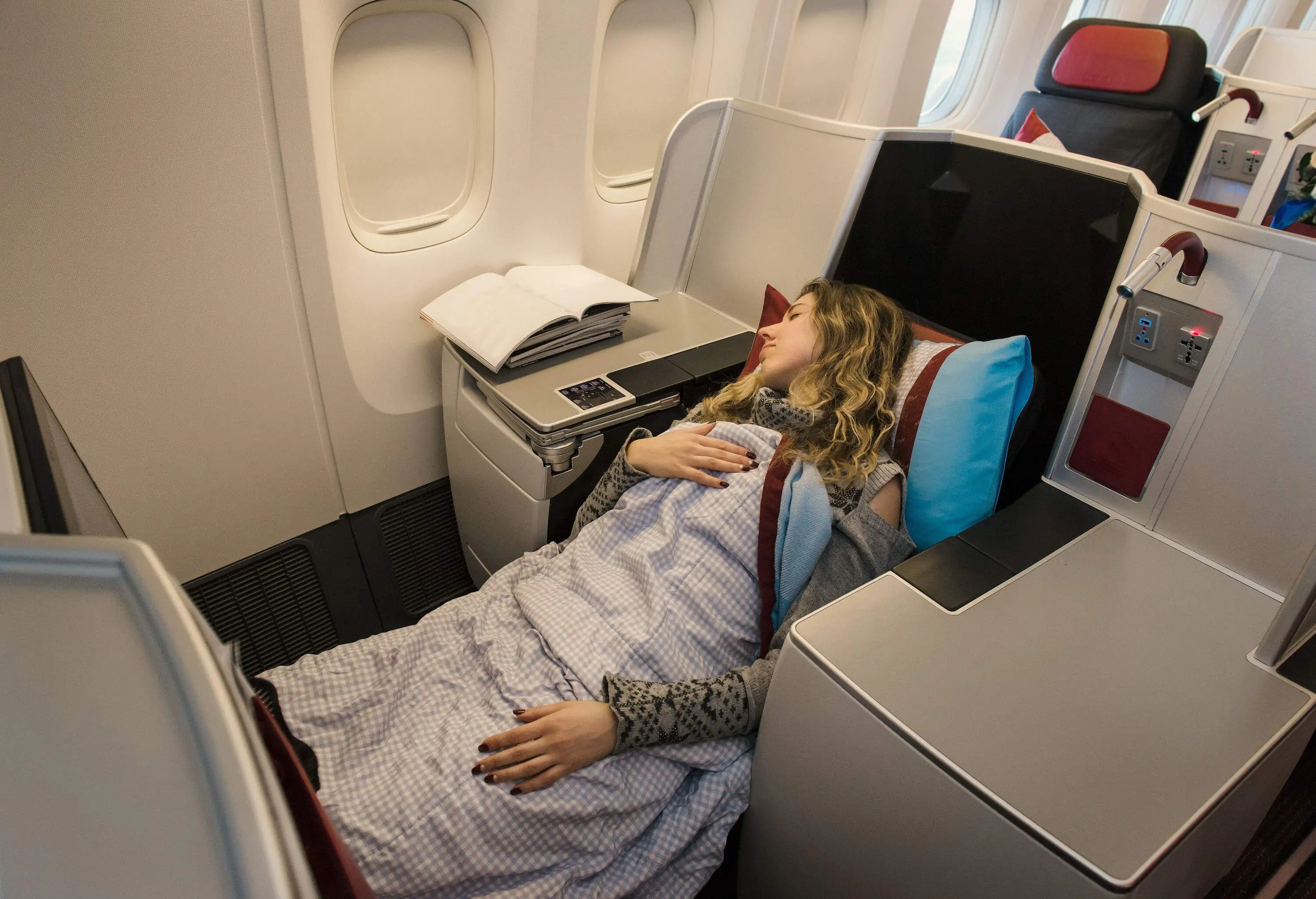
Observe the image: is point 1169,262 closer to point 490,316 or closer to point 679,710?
point 679,710

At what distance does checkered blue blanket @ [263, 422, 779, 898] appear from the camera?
1.06 meters

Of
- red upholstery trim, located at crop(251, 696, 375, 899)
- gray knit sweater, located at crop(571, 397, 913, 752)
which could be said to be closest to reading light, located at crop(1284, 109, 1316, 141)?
gray knit sweater, located at crop(571, 397, 913, 752)

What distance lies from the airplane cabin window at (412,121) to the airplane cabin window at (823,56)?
4.12 feet

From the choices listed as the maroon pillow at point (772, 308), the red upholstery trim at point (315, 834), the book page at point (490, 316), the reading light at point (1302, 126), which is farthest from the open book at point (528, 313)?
the reading light at point (1302, 126)

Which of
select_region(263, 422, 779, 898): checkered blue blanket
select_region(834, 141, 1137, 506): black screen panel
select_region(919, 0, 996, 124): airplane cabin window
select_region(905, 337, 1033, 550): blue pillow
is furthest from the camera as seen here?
select_region(919, 0, 996, 124): airplane cabin window

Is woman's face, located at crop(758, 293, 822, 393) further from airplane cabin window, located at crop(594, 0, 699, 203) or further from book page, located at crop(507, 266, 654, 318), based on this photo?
airplane cabin window, located at crop(594, 0, 699, 203)

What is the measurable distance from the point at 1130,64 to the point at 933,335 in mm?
2137

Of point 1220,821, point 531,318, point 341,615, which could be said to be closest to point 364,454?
point 341,615

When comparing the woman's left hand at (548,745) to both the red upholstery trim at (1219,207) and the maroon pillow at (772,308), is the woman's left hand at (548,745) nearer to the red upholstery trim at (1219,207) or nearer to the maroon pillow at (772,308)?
the maroon pillow at (772,308)

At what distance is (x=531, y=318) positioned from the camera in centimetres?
194

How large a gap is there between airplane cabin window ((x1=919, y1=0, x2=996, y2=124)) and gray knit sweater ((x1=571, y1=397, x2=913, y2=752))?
3284 millimetres

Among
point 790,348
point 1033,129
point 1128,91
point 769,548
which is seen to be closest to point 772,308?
point 790,348

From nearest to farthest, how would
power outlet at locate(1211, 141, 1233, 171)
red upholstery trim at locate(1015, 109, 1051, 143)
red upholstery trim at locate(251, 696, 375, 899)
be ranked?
1. red upholstery trim at locate(251, 696, 375, 899)
2. red upholstery trim at locate(1015, 109, 1051, 143)
3. power outlet at locate(1211, 141, 1233, 171)

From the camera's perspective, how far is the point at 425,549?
7.75ft
